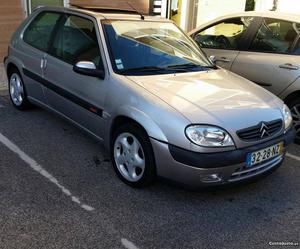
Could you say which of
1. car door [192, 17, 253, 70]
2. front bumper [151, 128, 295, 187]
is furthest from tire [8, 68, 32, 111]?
front bumper [151, 128, 295, 187]

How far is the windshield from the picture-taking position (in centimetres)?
396

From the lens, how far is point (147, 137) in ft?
11.1

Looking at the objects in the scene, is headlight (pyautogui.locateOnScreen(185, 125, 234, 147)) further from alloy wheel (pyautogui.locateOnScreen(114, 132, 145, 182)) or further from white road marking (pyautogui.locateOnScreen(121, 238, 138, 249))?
white road marking (pyautogui.locateOnScreen(121, 238, 138, 249))

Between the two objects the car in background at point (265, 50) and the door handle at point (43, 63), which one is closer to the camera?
the door handle at point (43, 63)

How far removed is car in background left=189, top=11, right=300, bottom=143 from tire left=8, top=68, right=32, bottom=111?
99.4 inches

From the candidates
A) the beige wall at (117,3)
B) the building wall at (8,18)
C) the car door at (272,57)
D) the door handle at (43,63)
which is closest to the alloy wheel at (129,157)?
the door handle at (43,63)

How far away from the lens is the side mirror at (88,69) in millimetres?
3867

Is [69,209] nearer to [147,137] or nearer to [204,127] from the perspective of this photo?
[147,137]

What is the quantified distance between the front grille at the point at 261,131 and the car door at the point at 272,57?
158cm

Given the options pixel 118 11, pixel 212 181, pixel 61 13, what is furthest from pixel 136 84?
pixel 61 13

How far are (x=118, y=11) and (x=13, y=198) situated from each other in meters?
2.42

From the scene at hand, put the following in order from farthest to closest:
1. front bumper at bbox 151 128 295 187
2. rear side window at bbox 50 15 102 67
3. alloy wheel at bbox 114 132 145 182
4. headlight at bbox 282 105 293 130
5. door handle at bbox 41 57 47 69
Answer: door handle at bbox 41 57 47 69 → rear side window at bbox 50 15 102 67 → headlight at bbox 282 105 293 130 → alloy wheel at bbox 114 132 145 182 → front bumper at bbox 151 128 295 187

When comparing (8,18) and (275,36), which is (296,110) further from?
(8,18)

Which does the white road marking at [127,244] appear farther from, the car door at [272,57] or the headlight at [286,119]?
the car door at [272,57]
